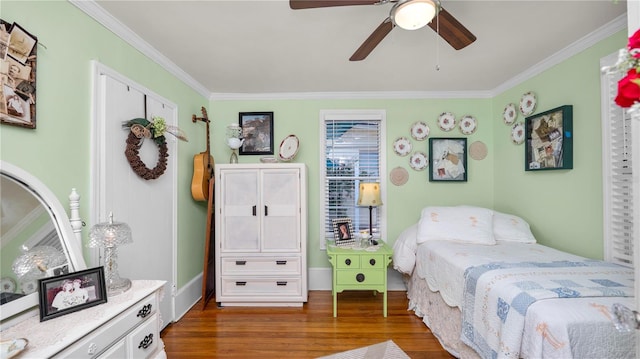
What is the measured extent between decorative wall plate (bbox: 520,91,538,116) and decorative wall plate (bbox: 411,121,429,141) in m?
0.97

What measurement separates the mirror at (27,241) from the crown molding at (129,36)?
1.14m

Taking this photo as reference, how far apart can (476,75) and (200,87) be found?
121 inches

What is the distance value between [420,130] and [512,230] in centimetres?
148

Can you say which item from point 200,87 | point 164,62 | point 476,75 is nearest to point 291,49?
point 164,62

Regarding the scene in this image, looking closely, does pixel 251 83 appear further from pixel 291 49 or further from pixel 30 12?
pixel 30 12

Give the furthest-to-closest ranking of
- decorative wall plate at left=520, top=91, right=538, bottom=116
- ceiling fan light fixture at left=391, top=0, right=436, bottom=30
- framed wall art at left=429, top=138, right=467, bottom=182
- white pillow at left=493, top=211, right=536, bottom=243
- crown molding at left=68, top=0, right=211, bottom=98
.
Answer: framed wall art at left=429, top=138, right=467, bottom=182
decorative wall plate at left=520, top=91, right=538, bottom=116
white pillow at left=493, top=211, right=536, bottom=243
crown molding at left=68, top=0, right=211, bottom=98
ceiling fan light fixture at left=391, top=0, right=436, bottom=30

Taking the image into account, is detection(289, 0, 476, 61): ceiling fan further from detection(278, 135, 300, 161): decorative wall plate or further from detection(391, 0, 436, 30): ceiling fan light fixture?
detection(278, 135, 300, 161): decorative wall plate

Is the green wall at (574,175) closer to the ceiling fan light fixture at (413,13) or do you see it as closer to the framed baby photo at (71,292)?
the ceiling fan light fixture at (413,13)

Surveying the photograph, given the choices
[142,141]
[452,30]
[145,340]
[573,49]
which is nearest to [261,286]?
[145,340]

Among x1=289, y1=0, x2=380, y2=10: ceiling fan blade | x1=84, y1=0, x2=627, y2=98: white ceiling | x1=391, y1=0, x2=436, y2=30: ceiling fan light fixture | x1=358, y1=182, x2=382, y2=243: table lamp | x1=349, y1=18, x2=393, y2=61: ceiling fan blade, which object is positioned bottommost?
x1=358, y1=182, x2=382, y2=243: table lamp

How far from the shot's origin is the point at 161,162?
7.64 feet

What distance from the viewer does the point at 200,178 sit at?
9.46 feet

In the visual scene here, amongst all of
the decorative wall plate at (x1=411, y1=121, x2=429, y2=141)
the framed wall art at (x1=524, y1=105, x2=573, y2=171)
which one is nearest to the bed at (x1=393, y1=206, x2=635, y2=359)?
the framed wall art at (x1=524, y1=105, x2=573, y2=171)

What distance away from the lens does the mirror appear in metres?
1.16
